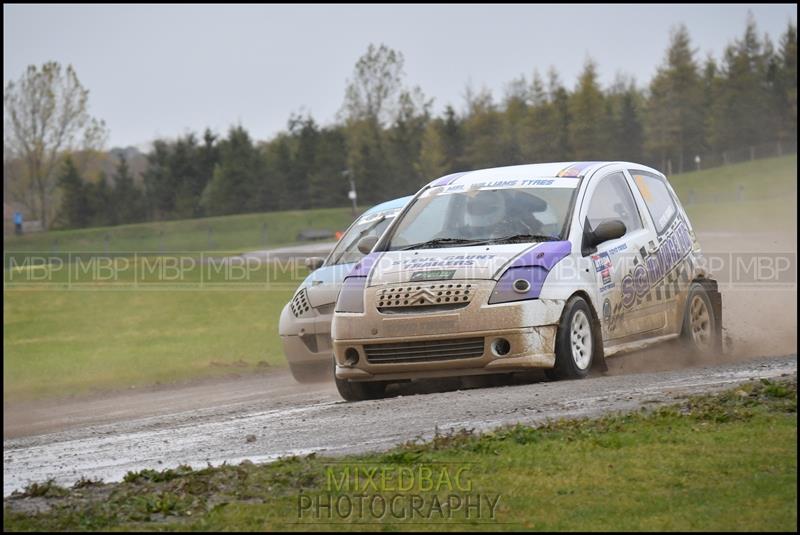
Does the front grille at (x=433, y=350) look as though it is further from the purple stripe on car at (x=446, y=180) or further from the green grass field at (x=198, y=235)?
the green grass field at (x=198, y=235)

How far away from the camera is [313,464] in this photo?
607 centimetres

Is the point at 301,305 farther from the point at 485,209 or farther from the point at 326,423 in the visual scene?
the point at 326,423

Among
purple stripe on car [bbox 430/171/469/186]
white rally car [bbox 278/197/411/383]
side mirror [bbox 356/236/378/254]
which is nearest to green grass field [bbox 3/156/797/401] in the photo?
white rally car [bbox 278/197/411/383]

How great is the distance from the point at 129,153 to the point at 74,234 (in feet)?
239

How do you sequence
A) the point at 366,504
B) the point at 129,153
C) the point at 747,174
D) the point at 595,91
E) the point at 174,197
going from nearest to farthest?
1. the point at 366,504
2. the point at 595,91
3. the point at 747,174
4. the point at 174,197
5. the point at 129,153

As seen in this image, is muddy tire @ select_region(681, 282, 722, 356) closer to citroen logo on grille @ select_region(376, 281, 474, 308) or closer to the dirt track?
the dirt track

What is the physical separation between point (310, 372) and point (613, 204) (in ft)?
12.7

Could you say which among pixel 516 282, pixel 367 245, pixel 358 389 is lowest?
pixel 358 389

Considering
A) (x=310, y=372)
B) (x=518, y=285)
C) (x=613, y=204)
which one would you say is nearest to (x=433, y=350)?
(x=518, y=285)

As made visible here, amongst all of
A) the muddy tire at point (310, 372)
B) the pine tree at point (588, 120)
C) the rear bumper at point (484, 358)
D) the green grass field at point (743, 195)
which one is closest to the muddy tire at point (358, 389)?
the rear bumper at point (484, 358)

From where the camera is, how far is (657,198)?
1122cm

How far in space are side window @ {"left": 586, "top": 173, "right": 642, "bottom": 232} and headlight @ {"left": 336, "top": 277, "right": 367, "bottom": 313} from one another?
6.66 feet

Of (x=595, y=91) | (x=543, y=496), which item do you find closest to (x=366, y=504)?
(x=543, y=496)

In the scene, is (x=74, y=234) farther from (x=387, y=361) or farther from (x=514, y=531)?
(x=514, y=531)
